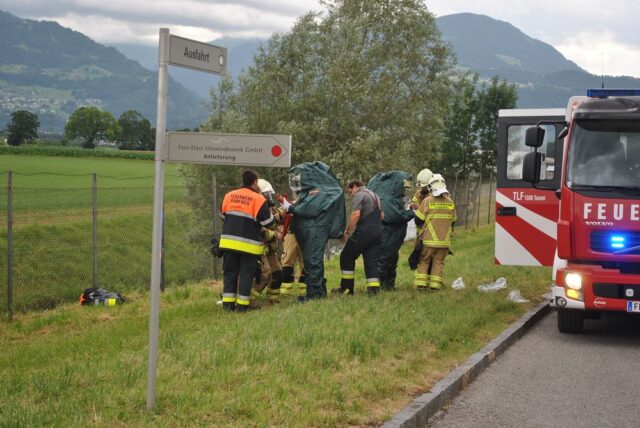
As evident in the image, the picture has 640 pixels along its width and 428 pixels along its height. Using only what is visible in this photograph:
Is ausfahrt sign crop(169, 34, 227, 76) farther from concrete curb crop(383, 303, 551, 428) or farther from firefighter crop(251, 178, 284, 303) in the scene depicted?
firefighter crop(251, 178, 284, 303)

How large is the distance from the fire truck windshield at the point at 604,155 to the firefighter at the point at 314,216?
345cm

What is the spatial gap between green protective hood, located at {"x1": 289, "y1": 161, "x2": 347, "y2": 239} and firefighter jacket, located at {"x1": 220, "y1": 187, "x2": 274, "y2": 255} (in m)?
0.83

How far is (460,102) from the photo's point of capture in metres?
43.7

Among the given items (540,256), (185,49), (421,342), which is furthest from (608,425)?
(540,256)

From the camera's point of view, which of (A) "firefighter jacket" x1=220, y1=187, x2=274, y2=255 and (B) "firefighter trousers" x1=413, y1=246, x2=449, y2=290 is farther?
(B) "firefighter trousers" x1=413, y1=246, x2=449, y2=290

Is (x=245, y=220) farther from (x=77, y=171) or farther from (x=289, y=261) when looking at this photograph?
(x=77, y=171)

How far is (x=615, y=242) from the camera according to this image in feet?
33.4

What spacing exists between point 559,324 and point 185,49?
6.98 metres

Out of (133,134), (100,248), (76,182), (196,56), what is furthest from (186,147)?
(133,134)

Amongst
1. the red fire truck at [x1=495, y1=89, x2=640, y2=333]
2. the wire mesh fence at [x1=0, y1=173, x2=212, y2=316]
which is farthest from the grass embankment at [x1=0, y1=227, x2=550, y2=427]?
the wire mesh fence at [x1=0, y1=173, x2=212, y2=316]

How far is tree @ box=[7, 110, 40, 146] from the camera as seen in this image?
70625mm

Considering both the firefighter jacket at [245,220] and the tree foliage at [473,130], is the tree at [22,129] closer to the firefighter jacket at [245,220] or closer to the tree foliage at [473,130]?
the tree foliage at [473,130]

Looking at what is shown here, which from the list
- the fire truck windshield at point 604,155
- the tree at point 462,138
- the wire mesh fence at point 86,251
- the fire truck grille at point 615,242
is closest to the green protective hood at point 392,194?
the fire truck windshield at point 604,155

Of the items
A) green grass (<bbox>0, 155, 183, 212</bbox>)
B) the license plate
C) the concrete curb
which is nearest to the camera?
the concrete curb
